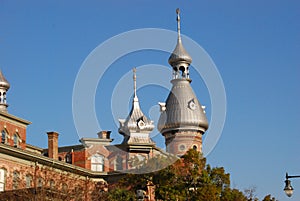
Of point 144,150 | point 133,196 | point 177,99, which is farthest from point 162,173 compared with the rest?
point 177,99

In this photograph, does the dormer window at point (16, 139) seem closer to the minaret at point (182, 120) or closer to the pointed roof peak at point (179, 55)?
the minaret at point (182, 120)

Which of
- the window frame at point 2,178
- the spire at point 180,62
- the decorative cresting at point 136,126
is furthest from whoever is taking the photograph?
the spire at point 180,62

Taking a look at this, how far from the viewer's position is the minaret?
9675 cm

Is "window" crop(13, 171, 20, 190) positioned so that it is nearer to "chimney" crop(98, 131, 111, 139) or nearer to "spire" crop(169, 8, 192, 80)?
"chimney" crop(98, 131, 111, 139)

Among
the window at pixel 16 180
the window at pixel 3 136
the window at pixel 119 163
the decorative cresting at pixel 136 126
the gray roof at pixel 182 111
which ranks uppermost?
the gray roof at pixel 182 111

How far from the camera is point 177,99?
99.2 meters

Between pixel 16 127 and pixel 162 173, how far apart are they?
49.5 ft

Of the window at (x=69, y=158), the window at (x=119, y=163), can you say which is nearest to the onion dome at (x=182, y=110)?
the window at (x=119, y=163)

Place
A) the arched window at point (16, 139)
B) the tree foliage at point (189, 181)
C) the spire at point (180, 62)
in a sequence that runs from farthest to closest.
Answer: the spire at point (180, 62) → the arched window at point (16, 139) → the tree foliage at point (189, 181)

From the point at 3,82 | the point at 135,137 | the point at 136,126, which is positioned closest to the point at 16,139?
the point at 3,82

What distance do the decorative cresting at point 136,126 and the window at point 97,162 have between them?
17.9 ft

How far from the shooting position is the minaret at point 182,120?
96.8m

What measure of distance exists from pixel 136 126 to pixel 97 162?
10.8 meters

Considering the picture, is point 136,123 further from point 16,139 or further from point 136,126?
point 16,139
